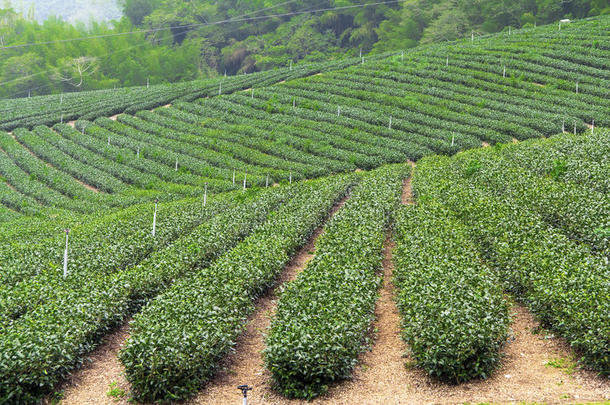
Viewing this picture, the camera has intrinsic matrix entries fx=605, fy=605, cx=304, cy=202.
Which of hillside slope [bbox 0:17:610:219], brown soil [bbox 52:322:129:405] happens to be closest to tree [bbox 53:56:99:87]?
hillside slope [bbox 0:17:610:219]

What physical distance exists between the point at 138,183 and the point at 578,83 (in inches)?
1568

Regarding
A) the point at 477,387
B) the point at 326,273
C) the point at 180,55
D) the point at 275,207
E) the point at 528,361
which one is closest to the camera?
the point at 477,387

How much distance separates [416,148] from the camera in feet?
146

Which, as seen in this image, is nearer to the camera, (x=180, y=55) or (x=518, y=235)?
(x=518, y=235)

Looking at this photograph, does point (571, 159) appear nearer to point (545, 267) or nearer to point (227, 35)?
point (545, 267)

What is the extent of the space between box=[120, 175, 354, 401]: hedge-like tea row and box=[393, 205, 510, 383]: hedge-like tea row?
169 inches

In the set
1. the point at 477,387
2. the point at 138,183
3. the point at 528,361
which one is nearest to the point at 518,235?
the point at 528,361

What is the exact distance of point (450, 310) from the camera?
13.7m

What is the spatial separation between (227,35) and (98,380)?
11753 centimetres

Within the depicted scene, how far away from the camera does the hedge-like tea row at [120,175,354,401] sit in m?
12.8

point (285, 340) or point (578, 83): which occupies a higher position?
point (578, 83)

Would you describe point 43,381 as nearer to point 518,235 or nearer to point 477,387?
point 477,387

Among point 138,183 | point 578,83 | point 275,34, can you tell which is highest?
point 275,34

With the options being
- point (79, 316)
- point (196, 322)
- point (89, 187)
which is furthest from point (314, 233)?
point (89, 187)
